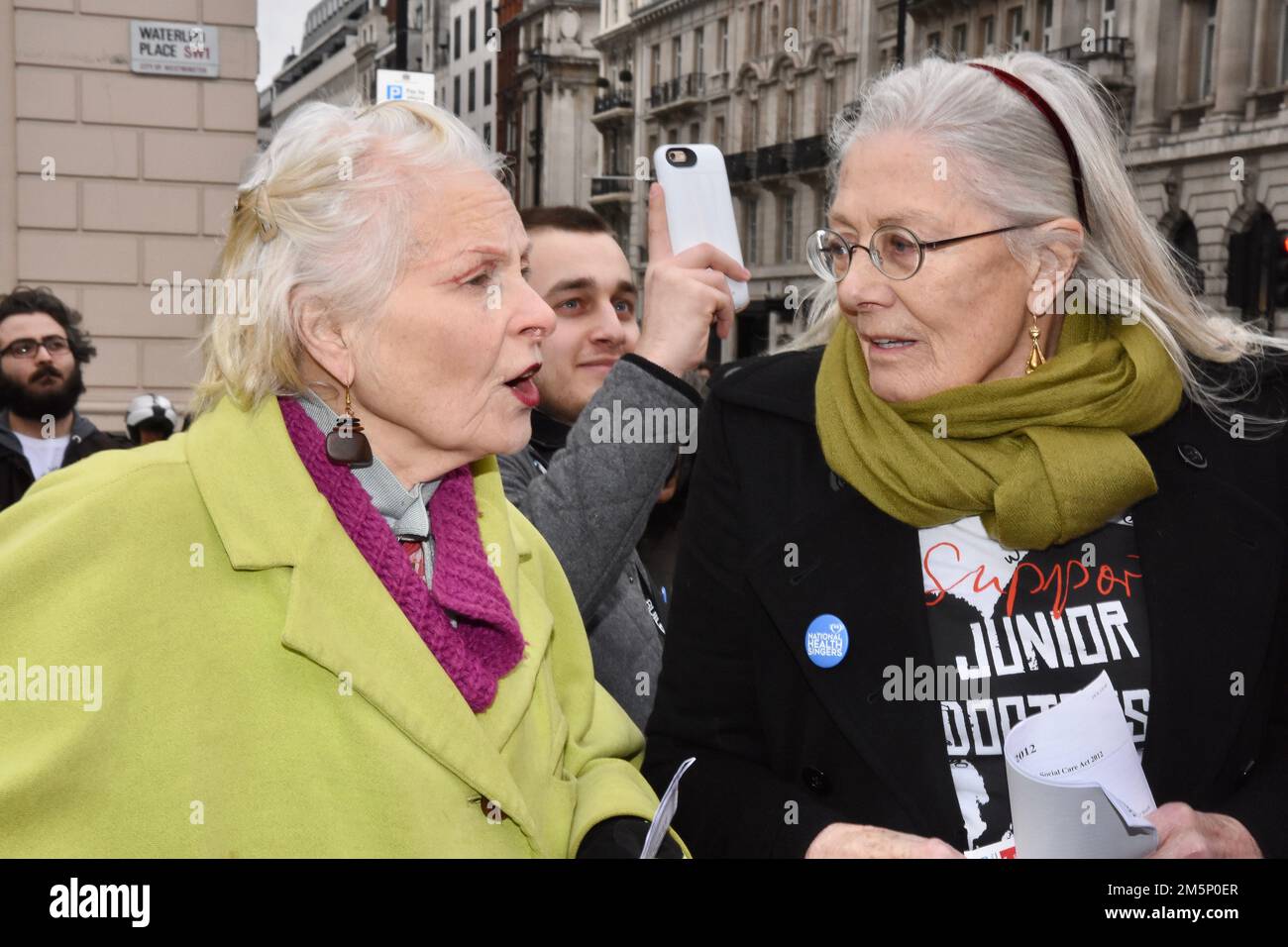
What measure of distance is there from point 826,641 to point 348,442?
2.69ft

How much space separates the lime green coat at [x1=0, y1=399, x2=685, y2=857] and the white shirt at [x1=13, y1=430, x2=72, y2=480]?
4026mm

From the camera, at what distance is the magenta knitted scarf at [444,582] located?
2.07 m

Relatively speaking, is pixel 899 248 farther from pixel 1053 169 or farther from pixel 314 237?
pixel 314 237

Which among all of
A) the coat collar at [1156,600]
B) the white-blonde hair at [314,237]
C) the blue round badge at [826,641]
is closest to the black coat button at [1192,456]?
the coat collar at [1156,600]

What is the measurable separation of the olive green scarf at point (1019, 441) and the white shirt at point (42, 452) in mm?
4262

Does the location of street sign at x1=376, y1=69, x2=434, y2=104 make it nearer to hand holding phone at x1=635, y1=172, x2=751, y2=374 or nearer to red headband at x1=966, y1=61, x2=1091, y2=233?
hand holding phone at x1=635, y1=172, x2=751, y2=374

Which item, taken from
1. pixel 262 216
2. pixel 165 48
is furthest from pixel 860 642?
pixel 165 48

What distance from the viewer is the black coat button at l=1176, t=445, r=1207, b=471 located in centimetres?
240

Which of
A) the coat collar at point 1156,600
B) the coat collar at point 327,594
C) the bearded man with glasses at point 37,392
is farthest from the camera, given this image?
the bearded man with glasses at point 37,392

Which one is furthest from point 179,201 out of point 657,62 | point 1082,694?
point 657,62

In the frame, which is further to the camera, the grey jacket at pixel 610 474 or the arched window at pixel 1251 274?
the arched window at pixel 1251 274

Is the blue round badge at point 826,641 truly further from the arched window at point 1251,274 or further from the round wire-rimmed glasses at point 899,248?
the arched window at point 1251,274
